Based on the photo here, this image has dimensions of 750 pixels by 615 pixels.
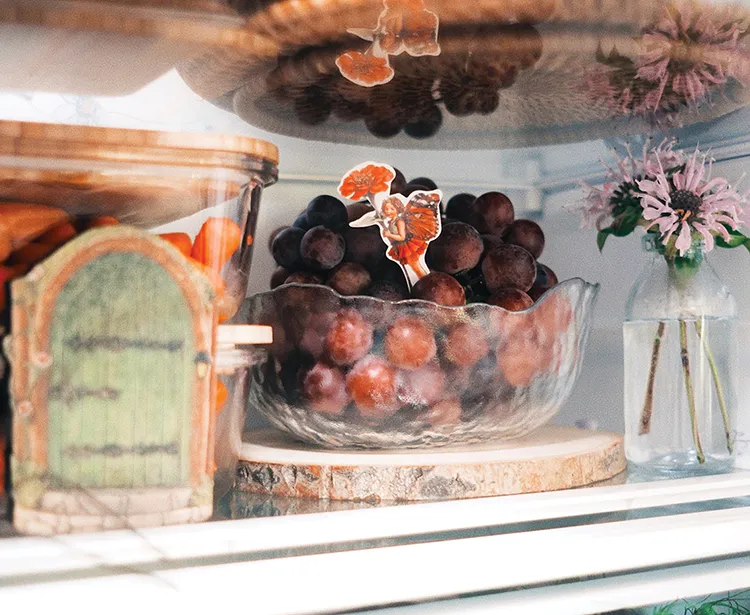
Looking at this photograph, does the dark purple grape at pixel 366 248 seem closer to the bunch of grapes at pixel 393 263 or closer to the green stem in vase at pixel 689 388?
the bunch of grapes at pixel 393 263

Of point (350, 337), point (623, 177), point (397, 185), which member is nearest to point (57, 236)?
point (350, 337)

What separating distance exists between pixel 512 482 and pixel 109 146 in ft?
1.16

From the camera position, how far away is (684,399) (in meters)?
0.78

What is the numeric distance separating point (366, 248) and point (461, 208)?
136mm

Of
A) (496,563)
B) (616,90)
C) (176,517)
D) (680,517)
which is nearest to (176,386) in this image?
(176,517)

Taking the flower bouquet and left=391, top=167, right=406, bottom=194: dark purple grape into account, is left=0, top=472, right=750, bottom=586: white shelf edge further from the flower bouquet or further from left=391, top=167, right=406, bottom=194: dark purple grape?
left=391, top=167, right=406, bottom=194: dark purple grape

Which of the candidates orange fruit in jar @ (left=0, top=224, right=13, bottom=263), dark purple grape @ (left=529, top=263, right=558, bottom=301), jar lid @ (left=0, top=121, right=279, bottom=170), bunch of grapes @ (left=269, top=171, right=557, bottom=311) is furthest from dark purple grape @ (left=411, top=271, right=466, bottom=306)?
orange fruit in jar @ (left=0, top=224, right=13, bottom=263)

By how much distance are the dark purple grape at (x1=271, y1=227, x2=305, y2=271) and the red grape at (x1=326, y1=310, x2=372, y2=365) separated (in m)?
0.10

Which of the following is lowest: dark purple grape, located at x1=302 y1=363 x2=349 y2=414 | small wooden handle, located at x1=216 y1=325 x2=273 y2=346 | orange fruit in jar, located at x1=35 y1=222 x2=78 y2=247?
dark purple grape, located at x1=302 y1=363 x2=349 y2=414

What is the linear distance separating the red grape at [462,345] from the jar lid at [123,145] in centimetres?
22

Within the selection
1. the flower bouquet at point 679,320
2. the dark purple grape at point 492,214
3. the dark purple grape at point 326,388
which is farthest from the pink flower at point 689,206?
the dark purple grape at point 326,388

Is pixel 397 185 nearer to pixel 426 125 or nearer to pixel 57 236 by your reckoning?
pixel 426 125

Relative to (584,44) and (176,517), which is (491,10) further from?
(176,517)

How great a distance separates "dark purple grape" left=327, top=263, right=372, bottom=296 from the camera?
67cm
